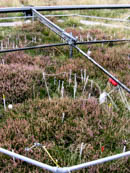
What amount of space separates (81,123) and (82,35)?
178 inches

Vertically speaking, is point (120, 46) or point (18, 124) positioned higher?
point (120, 46)

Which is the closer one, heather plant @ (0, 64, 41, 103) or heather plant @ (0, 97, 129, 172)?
heather plant @ (0, 97, 129, 172)

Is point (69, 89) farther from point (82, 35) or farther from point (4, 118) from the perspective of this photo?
point (82, 35)

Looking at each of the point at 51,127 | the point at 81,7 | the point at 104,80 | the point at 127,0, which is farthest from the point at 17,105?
the point at 127,0

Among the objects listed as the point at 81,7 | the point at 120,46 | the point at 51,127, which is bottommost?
the point at 51,127

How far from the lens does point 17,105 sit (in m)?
3.28

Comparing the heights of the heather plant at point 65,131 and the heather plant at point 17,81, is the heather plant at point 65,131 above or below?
below

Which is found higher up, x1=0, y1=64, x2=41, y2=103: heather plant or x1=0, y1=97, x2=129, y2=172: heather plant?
x1=0, y1=64, x2=41, y2=103: heather plant

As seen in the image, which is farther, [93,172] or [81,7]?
[81,7]

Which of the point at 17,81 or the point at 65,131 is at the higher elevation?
the point at 17,81

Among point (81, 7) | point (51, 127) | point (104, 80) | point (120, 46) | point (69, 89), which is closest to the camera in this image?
point (51, 127)

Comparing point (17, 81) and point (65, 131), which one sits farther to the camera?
point (17, 81)

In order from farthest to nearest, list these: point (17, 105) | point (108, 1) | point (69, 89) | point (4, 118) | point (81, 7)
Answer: point (108, 1)
point (81, 7)
point (69, 89)
point (17, 105)
point (4, 118)

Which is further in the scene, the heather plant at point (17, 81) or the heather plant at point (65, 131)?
the heather plant at point (17, 81)
